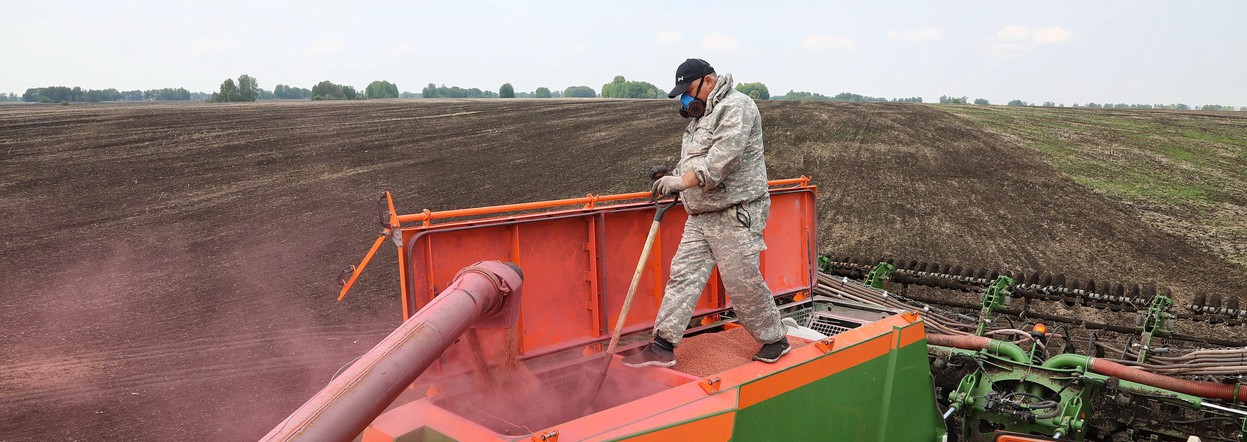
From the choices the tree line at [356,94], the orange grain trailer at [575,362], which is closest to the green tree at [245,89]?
the tree line at [356,94]

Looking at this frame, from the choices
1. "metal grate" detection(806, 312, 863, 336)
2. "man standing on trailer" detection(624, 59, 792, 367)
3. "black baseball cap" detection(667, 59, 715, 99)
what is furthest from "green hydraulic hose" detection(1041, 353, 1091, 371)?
"black baseball cap" detection(667, 59, 715, 99)

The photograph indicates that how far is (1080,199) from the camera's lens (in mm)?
16641

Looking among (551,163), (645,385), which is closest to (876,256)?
(645,385)

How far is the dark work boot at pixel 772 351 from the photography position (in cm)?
427

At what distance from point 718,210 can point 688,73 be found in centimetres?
70

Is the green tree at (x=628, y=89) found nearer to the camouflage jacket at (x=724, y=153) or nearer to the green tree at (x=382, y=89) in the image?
the green tree at (x=382, y=89)

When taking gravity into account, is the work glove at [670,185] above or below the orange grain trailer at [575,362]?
above

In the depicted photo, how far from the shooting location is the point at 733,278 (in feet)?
14.5

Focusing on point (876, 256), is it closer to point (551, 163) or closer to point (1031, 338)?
point (1031, 338)

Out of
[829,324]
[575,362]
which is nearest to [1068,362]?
[829,324]

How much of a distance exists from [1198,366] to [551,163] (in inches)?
A: 664

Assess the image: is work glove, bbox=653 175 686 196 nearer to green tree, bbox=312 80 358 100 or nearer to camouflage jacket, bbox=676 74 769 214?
camouflage jacket, bbox=676 74 769 214

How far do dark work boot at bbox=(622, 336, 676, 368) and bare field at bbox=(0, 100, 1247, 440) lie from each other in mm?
3351

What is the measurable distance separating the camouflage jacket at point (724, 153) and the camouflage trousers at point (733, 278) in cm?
8
